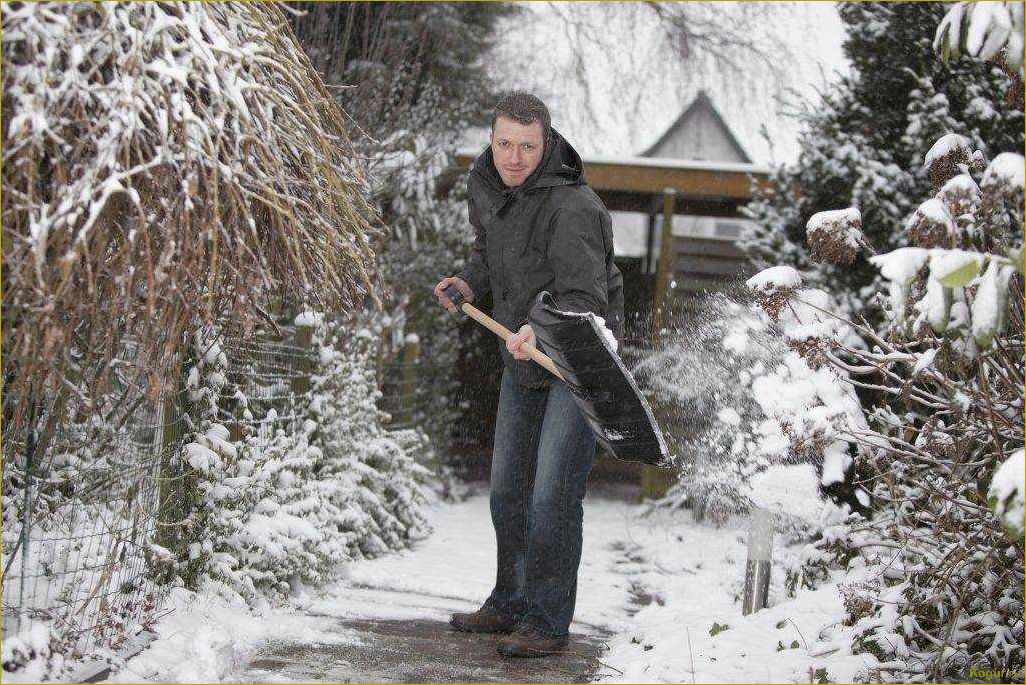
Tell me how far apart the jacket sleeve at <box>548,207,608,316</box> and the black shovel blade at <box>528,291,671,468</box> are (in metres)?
0.10

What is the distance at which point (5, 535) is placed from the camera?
9.00 ft

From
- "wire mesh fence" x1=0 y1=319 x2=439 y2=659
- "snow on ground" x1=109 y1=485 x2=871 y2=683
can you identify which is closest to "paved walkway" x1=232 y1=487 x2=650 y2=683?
"snow on ground" x1=109 y1=485 x2=871 y2=683

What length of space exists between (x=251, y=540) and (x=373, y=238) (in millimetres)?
3721

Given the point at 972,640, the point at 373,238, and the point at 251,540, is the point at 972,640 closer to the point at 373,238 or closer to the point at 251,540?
the point at 251,540

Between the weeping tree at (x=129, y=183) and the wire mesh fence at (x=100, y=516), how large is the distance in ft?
0.60

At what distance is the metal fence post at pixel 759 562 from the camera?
12.0 feet

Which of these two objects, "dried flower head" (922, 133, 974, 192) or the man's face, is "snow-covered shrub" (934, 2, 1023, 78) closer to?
"dried flower head" (922, 133, 974, 192)

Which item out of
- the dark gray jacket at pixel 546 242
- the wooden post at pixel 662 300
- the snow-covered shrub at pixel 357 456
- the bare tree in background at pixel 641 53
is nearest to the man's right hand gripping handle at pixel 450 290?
the dark gray jacket at pixel 546 242

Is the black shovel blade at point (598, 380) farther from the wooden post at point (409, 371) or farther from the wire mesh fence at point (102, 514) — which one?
the wooden post at point (409, 371)

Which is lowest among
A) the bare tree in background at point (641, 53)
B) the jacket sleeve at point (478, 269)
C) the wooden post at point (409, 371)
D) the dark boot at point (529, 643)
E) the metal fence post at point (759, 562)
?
the dark boot at point (529, 643)

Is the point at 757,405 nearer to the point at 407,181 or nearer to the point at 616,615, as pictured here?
the point at 616,615

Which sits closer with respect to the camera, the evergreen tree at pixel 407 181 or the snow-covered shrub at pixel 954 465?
the snow-covered shrub at pixel 954 465

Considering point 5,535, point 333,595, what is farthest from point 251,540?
point 5,535

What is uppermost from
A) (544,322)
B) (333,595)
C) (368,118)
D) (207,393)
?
(368,118)
